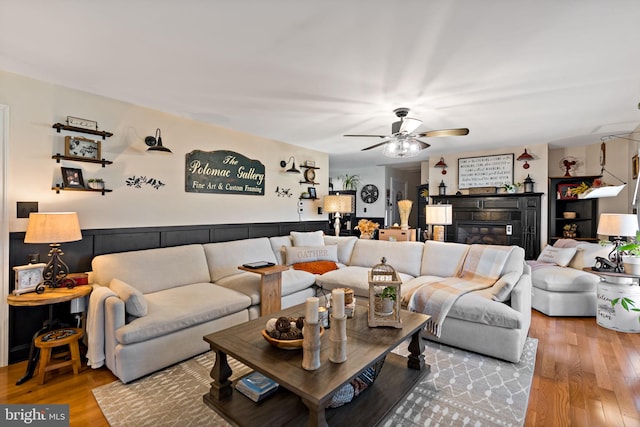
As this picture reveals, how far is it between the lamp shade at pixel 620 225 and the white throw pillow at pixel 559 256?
0.88 m

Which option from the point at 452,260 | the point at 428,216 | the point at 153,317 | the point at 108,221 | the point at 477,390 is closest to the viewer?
the point at 477,390

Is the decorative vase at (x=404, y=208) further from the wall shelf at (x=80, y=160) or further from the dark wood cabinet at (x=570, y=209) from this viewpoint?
the wall shelf at (x=80, y=160)

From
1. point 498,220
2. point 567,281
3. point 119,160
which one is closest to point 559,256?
point 567,281

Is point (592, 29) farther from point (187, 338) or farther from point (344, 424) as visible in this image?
point (187, 338)

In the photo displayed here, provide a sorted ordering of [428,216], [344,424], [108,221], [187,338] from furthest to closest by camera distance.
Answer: [428,216] < [108,221] < [187,338] < [344,424]

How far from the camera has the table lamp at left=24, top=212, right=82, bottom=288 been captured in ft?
7.53

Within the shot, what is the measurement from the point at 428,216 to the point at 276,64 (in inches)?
107

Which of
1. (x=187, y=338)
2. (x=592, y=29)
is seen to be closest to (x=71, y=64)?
(x=187, y=338)

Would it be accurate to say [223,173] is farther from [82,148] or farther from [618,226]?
[618,226]

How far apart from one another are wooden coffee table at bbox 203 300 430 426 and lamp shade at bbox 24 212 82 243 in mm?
1588

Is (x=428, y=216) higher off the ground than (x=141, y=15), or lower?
lower

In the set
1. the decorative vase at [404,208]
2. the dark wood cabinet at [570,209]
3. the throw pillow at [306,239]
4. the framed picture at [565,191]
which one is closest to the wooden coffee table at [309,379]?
the throw pillow at [306,239]

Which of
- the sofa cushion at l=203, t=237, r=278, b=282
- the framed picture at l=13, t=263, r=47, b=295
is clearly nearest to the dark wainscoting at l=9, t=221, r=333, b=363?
the framed picture at l=13, t=263, r=47, b=295

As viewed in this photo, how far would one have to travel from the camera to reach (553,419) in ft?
6.01
